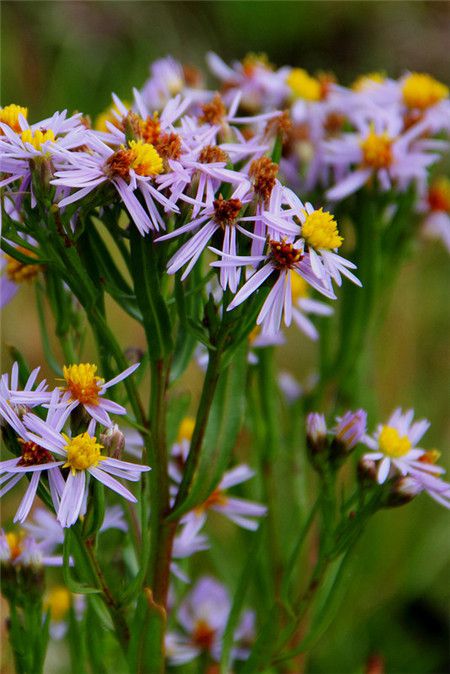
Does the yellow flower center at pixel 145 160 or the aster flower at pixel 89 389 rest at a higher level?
the yellow flower center at pixel 145 160

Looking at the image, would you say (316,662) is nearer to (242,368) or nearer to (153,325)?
(242,368)

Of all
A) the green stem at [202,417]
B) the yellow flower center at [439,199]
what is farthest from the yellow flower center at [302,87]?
the green stem at [202,417]

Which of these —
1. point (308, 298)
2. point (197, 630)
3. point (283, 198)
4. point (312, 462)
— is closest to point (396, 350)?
point (308, 298)

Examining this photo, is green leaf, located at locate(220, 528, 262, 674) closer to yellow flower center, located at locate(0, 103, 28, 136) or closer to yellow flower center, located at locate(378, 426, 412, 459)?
yellow flower center, located at locate(378, 426, 412, 459)

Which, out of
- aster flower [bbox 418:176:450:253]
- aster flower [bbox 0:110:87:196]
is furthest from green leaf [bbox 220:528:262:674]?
aster flower [bbox 418:176:450:253]

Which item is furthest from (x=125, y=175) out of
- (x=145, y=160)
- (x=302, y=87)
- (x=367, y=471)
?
(x=302, y=87)

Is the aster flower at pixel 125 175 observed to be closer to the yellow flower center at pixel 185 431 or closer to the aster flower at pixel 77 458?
the aster flower at pixel 77 458

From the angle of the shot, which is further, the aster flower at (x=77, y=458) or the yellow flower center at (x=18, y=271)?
the yellow flower center at (x=18, y=271)
